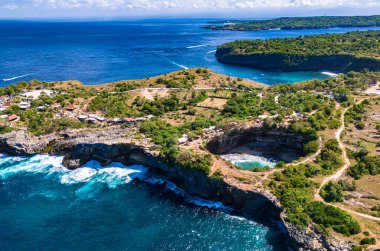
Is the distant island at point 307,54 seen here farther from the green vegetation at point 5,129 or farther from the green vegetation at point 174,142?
the green vegetation at point 5,129

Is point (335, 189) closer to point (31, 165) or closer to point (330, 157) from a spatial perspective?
point (330, 157)

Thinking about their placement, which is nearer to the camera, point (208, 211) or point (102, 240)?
point (102, 240)

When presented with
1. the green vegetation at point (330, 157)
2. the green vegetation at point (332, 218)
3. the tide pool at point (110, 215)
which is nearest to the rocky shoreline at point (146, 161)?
the tide pool at point (110, 215)

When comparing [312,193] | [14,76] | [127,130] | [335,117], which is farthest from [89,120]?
[14,76]

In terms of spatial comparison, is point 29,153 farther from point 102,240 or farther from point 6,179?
point 102,240

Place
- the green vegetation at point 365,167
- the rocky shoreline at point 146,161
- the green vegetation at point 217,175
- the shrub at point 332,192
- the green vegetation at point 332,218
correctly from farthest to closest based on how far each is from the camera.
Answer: the green vegetation at point 365,167 → the green vegetation at point 217,175 → the shrub at point 332,192 → the rocky shoreline at point 146,161 → the green vegetation at point 332,218

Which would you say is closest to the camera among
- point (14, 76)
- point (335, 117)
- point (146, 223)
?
point (146, 223)

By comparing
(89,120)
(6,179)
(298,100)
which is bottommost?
(6,179)
